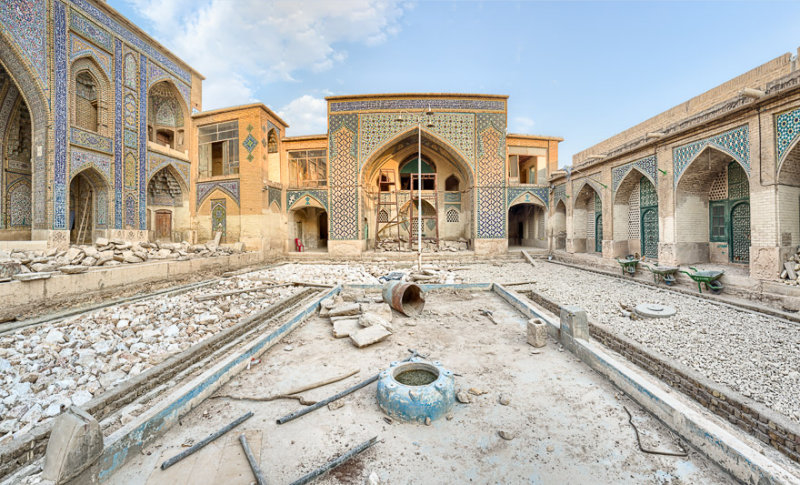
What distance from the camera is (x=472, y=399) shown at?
119 inches

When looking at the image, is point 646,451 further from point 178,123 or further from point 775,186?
point 178,123

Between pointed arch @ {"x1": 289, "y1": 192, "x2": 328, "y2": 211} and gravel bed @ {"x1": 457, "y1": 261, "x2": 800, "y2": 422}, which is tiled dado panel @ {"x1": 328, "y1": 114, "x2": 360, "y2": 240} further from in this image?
gravel bed @ {"x1": 457, "y1": 261, "x2": 800, "y2": 422}

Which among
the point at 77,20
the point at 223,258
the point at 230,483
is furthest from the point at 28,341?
the point at 77,20

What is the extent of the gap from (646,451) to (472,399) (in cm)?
134

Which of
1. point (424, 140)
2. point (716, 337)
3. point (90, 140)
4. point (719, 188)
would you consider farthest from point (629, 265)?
point (90, 140)

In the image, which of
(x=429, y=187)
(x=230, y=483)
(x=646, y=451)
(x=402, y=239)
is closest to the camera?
(x=230, y=483)

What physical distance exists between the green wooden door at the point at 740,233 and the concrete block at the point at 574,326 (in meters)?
8.55

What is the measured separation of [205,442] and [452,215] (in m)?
18.8

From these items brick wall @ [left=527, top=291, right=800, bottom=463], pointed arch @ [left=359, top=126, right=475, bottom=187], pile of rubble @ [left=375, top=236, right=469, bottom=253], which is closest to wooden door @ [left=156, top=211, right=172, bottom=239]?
pointed arch @ [left=359, top=126, right=475, bottom=187]

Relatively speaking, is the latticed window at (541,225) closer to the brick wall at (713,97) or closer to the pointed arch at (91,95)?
the brick wall at (713,97)

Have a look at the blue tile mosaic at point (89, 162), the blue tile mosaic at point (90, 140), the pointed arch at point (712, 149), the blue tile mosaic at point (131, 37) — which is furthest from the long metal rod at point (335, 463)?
the blue tile mosaic at point (131, 37)

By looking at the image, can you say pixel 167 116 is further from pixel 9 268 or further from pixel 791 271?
pixel 791 271

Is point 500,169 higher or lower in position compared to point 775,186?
higher

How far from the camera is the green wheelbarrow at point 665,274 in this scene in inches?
342
